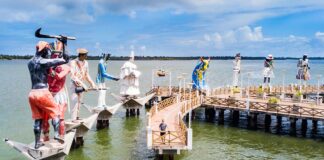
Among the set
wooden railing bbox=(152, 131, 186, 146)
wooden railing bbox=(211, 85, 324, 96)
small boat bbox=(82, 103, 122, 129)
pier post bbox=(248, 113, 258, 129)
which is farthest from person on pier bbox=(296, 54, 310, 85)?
wooden railing bbox=(152, 131, 186, 146)

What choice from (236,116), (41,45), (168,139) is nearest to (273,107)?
(236,116)

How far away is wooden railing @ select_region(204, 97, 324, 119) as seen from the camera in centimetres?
3169

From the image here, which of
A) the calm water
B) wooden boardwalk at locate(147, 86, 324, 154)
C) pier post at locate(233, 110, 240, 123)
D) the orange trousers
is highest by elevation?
Result: the orange trousers

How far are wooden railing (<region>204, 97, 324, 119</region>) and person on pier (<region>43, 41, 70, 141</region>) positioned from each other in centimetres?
2160

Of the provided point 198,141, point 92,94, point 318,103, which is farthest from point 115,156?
point 92,94

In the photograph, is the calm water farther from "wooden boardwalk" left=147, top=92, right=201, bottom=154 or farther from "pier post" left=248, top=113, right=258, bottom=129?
"wooden boardwalk" left=147, top=92, right=201, bottom=154

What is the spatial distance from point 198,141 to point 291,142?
7023mm

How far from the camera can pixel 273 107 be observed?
3391 centimetres

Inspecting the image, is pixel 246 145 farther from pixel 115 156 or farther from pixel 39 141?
pixel 39 141

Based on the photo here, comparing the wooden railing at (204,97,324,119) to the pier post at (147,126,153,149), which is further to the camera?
the wooden railing at (204,97,324,119)

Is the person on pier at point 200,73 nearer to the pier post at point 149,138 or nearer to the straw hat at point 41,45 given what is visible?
the pier post at point 149,138

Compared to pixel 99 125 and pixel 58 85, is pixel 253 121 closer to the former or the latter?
pixel 99 125

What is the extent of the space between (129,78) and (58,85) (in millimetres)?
20604

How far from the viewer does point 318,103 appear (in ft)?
121
